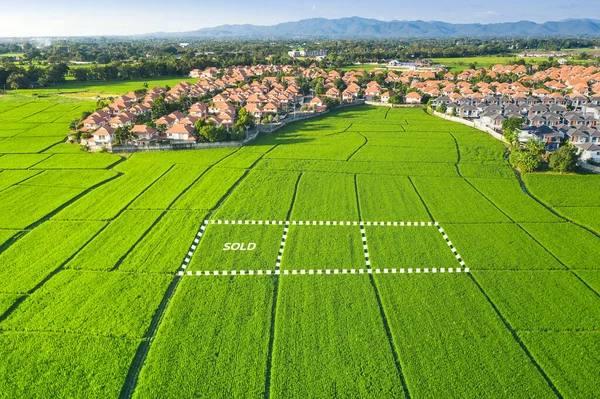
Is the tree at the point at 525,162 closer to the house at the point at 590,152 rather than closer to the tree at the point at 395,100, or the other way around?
the house at the point at 590,152

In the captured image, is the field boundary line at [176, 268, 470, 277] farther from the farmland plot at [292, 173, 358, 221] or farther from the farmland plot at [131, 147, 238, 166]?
the farmland plot at [131, 147, 238, 166]

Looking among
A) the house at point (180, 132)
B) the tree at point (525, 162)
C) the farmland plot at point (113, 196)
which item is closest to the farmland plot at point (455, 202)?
the tree at point (525, 162)

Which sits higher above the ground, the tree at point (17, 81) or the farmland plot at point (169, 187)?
the tree at point (17, 81)

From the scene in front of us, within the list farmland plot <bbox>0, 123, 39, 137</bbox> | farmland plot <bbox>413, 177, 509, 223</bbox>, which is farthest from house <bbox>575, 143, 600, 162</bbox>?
farmland plot <bbox>0, 123, 39, 137</bbox>

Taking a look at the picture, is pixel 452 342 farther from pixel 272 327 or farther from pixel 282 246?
pixel 282 246

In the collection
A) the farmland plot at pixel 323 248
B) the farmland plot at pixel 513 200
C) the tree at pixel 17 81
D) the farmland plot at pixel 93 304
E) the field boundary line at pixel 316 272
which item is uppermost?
the tree at pixel 17 81

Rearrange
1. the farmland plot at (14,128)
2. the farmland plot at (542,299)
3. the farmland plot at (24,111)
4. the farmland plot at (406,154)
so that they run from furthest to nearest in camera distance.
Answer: the farmland plot at (24,111)
the farmland plot at (14,128)
the farmland plot at (406,154)
the farmland plot at (542,299)

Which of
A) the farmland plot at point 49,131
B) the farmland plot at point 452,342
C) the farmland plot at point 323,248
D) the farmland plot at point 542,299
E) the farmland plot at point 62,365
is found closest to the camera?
the farmland plot at point 62,365

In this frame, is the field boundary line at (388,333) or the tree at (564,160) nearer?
the field boundary line at (388,333)
